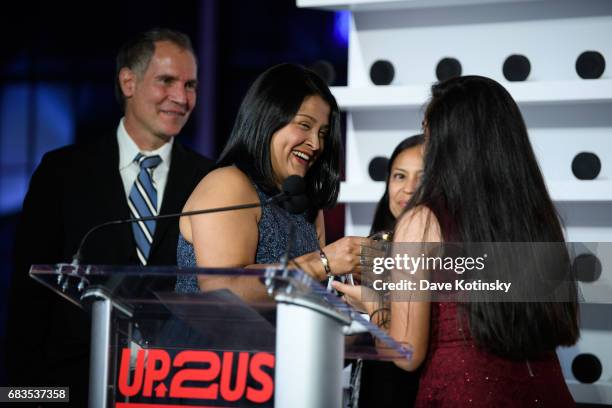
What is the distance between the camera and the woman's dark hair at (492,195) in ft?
5.70

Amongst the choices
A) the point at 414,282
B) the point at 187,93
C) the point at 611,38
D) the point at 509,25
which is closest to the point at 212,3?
the point at 187,93

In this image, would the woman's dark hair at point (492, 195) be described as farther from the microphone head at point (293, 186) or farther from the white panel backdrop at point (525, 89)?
the white panel backdrop at point (525, 89)

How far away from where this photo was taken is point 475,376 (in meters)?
1.76

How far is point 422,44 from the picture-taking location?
333 cm

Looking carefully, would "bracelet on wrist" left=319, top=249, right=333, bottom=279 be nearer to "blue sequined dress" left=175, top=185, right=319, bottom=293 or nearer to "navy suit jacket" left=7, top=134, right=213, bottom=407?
"blue sequined dress" left=175, top=185, right=319, bottom=293

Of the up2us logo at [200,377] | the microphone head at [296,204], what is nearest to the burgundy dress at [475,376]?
the microphone head at [296,204]

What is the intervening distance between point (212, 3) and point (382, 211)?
2.36 metres

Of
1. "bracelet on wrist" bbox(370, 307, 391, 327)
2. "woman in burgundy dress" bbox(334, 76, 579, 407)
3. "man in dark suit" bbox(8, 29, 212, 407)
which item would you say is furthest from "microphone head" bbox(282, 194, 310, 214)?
"man in dark suit" bbox(8, 29, 212, 407)

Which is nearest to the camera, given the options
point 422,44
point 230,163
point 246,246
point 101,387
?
point 101,387

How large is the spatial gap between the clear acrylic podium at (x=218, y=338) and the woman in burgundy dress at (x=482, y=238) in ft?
0.77

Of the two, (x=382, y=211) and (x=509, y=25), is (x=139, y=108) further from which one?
(x=509, y=25)

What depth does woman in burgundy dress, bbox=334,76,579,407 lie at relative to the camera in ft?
5.71

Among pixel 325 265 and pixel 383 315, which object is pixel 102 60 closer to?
pixel 325 265

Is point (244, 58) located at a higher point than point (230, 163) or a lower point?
higher
